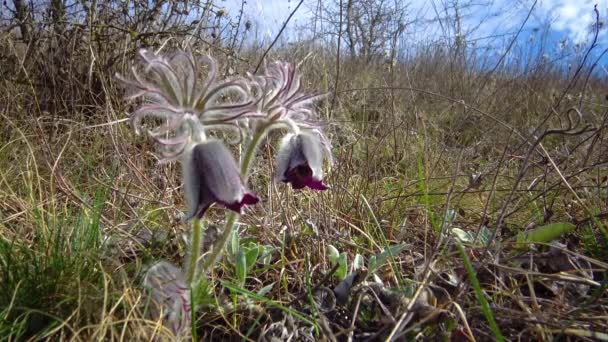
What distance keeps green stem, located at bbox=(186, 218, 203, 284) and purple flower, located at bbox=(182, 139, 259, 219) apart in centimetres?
10

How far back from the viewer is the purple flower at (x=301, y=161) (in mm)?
1099

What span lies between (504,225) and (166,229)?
116 cm

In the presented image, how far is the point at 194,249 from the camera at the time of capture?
1078 millimetres

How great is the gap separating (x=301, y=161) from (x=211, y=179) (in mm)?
233

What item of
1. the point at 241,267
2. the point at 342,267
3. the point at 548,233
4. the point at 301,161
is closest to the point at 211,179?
the point at 301,161

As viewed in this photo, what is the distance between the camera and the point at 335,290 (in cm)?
127

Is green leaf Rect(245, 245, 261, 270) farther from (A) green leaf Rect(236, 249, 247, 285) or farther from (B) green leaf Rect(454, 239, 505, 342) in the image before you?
(B) green leaf Rect(454, 239, 505, 342)

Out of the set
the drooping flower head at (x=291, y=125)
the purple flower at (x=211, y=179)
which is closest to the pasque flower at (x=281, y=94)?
the drooping flower head at (x=291, y=125)

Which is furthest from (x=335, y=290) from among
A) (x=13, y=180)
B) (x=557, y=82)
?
(x=557, y=82)

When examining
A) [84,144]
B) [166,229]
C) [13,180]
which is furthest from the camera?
[84,144]

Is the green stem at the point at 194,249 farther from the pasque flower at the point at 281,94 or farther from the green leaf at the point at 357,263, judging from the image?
the green leaf at the point at 357,263

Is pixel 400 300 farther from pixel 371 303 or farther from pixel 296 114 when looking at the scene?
pixel 296 114

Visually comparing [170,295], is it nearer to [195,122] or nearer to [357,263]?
[195,122]

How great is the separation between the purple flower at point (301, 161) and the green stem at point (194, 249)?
215mm
